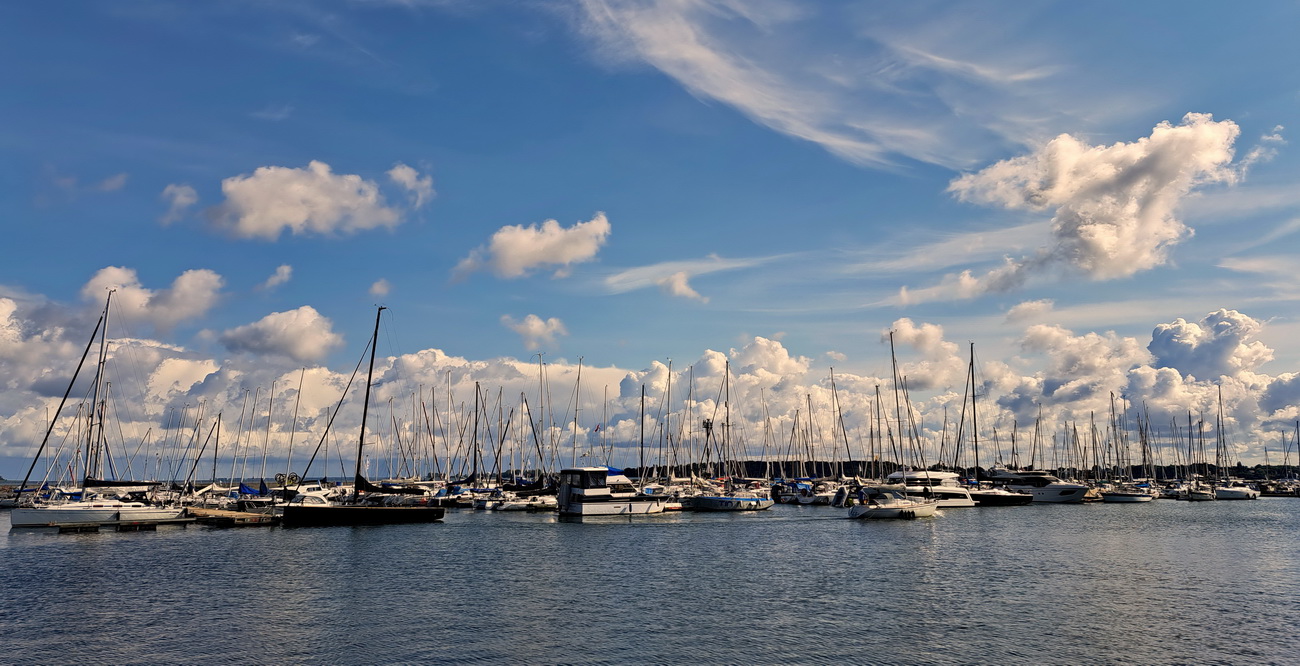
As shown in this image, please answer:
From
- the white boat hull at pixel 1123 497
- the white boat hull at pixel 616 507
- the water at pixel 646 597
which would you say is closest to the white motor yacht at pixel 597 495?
the white boat hull at pixel 616 507

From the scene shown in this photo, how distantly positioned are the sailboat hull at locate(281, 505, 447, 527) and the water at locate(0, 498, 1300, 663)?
495cm

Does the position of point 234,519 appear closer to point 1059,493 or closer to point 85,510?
point 85,510

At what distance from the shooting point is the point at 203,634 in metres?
38.2

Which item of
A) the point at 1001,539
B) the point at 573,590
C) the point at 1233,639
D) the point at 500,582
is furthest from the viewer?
the point at 1001,539

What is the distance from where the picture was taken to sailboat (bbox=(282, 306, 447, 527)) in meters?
92.4

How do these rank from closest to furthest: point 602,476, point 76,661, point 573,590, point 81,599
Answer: point 76,661
point 81,599
point 573,590
point 602,476

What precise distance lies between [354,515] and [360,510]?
781 millimetres

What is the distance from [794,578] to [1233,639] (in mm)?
24287

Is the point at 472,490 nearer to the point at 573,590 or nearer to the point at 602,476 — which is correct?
the point at 602,476

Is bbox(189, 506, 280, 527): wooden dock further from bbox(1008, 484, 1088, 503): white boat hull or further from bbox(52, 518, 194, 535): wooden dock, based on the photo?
bbox(1008, 484, 1088, 503): white boat hull

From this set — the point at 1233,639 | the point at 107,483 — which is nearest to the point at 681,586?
the point at 1233,639

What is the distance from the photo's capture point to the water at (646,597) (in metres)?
35.8

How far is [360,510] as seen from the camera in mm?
94312

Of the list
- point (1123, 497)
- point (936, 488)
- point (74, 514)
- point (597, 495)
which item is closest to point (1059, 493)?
point (1123, 497)
